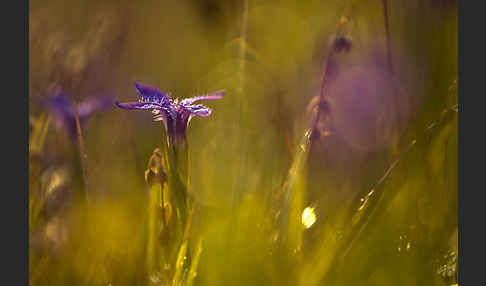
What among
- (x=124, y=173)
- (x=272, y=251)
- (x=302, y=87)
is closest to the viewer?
(x=272, y=251)

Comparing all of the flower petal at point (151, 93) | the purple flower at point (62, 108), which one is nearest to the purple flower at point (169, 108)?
the flower petal at point (151, 93)

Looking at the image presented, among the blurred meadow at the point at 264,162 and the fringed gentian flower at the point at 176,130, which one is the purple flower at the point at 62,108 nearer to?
the blurred meadow at the point at 264,162

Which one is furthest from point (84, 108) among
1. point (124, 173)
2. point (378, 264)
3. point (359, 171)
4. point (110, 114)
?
point (378, 264)

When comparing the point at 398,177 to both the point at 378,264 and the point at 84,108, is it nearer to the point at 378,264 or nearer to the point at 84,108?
the point at 378,264

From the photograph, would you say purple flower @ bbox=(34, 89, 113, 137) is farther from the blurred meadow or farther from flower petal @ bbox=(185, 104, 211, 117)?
flower petal @ bbox=(185, 104, 211, 117)

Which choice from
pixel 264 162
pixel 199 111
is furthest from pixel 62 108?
pixel 264 162
